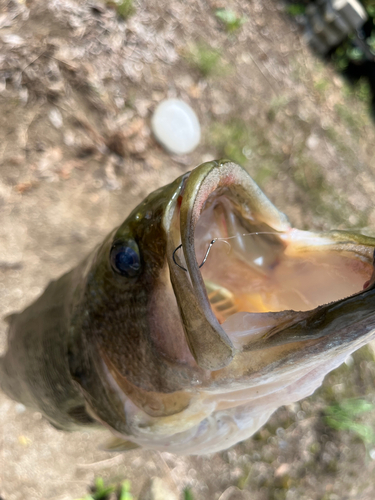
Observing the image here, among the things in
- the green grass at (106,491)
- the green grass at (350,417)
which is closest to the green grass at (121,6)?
the green grass at (106,491)

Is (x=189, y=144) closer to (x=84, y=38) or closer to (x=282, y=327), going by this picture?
(x=84, y=38)

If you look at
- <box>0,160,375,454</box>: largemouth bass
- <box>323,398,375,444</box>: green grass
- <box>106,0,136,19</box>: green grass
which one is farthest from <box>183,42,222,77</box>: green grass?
<box>323,398,375,444</box>: green grass

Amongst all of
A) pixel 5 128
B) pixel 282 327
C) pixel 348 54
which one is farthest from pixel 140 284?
pixel 348 54

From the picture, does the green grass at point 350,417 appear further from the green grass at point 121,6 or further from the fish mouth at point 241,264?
the green grass at point 121,6

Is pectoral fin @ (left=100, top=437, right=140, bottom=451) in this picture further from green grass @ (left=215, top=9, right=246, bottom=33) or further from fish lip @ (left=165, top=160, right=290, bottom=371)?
green grass @ (left=215, top=9, right=246, bottom=33)

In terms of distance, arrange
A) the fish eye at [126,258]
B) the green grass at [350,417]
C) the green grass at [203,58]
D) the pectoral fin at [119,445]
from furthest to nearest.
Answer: the green grass at [350,417] < the green grass at [203,58] < the pectoral fin at [119,445] < the fish eye at [126,258]

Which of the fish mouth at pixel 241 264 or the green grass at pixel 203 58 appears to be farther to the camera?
the green grass at pixel 203 58

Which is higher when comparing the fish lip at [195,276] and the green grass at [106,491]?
the fish lip at [195,276]
